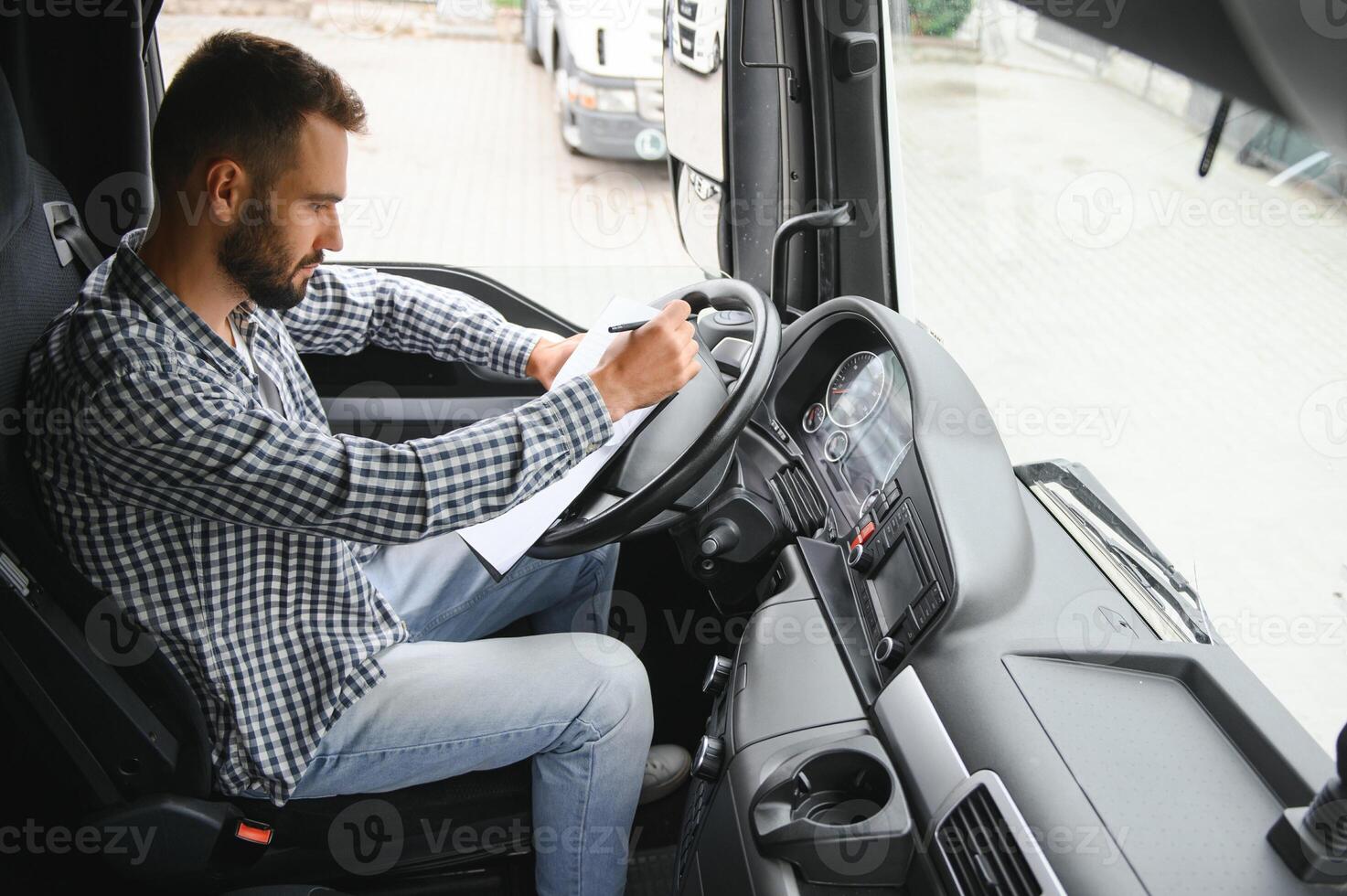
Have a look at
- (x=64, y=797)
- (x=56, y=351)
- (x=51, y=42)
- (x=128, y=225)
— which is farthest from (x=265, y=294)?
(x=64, y=797)

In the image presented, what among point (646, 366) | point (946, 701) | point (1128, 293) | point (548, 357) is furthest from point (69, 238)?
point (1128, 293)

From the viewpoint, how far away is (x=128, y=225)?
1541 mm

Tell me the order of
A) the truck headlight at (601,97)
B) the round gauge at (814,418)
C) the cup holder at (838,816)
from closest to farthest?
the cup holder at (838,816), the round gauge at (814,418), the truck headlight at (601,97)

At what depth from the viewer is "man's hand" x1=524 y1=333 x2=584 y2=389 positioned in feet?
5.57

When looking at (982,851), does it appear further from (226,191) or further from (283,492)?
(226,191)

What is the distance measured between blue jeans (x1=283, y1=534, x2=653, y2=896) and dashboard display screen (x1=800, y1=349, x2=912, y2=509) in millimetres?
445

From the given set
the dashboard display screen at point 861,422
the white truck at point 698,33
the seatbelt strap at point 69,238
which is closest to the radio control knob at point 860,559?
the dashboard display screen at point 861,422

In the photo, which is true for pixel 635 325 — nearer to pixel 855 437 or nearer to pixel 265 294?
pixel 855 437

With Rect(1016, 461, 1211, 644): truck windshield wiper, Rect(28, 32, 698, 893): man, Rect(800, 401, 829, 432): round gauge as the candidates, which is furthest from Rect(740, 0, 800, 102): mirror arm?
Rect(1016, 461, 1211, 644): truck windshield wiper

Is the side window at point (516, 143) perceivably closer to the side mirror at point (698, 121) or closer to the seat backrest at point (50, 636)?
the side mirror at point (698, 121)

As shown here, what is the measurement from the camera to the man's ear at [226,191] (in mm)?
1181

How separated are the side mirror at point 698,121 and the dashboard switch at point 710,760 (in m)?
1.19

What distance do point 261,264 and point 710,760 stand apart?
34.6 inches

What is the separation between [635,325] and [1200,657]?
0.85 meters
